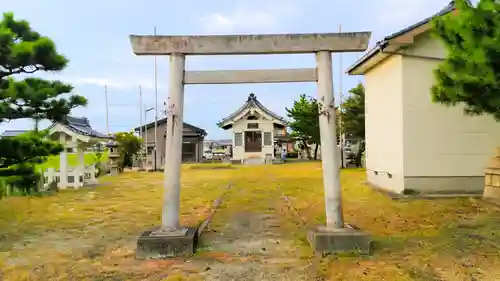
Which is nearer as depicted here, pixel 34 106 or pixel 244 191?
pixel 34 106

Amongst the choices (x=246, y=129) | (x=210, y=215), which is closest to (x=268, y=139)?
(x=246, y=129)

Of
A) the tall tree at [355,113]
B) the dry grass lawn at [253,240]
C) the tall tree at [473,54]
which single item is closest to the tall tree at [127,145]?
the tall tree at [355,113]

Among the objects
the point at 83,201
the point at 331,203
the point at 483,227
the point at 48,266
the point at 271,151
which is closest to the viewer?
the point at 48,266

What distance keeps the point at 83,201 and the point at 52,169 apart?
4807 millimetres

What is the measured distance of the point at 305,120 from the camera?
33312 millimetres

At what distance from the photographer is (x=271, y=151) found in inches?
1368

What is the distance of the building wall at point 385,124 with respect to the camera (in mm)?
11070

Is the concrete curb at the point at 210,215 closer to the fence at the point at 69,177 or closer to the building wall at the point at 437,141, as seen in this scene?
the building wall at the point at 437,141

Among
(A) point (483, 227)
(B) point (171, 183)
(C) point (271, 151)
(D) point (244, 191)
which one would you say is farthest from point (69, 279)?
(C) point (271, 151)

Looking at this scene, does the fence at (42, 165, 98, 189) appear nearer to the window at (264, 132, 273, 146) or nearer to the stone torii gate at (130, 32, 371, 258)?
the stone torii gate at (130, 32, 371, 258)

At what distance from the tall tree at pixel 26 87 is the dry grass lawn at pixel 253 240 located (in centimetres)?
157

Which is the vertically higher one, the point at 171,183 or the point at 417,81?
the point at 417,81

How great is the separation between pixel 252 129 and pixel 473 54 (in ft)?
98.9

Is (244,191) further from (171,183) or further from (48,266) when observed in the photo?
(48,266)
